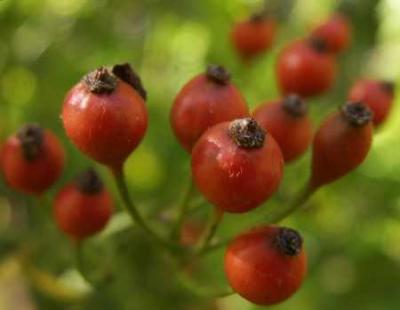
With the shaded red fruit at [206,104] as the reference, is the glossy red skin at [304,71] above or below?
below

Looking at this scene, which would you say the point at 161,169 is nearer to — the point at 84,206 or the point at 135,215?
the point at 84,206

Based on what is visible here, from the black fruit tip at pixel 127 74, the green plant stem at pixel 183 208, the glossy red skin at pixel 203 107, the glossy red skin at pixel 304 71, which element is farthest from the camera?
the glossy red skin at pixel 304 71

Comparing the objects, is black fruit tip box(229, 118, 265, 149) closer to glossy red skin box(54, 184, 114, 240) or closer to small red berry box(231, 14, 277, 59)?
glossy red skin box(54, 184, 114, 240)

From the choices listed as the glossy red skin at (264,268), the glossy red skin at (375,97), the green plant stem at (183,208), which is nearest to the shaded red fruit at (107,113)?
the green plant stem at (183,208)

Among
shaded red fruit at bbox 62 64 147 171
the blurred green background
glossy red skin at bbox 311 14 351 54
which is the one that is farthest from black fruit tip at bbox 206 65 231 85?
glossy red skin at bbox 311 14 351 54

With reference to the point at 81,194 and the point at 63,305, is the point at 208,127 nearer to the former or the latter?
the point at 81,194

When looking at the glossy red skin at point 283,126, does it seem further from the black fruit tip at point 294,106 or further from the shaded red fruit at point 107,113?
the shaded red fruit at point 107,113

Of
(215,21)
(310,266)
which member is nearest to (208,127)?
(310,266)

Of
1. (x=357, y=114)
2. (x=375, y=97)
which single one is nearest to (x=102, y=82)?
(x=357, y=114)
